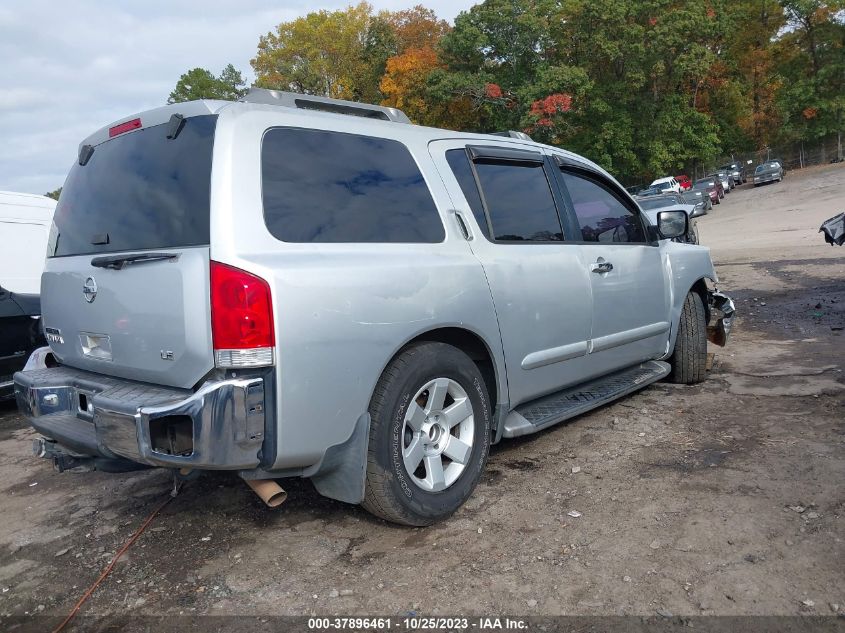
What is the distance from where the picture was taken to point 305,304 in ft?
8.61

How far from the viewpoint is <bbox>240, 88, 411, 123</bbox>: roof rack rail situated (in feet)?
10.5

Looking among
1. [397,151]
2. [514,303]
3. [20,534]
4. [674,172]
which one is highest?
[674,172]

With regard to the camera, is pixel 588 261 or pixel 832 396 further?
pixel 832 396

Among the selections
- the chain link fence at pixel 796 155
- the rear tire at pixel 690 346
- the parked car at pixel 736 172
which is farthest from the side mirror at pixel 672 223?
the chain link fence at pixel 796 155

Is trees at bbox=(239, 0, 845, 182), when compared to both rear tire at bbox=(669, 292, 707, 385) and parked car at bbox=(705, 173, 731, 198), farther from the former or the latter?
rear tire at bbox=(669, 292, 707, 385)

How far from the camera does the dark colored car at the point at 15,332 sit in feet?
20.0

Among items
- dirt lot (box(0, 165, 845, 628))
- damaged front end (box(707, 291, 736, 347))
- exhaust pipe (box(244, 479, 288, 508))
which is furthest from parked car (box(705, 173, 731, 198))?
exhaust pipe (box(244, 479, 288, 508))

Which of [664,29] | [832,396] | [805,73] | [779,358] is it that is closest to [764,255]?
[779,358]

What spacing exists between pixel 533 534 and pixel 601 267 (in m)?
1.88

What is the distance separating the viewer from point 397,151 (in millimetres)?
3342

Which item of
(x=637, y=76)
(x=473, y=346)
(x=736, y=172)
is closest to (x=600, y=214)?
(x=473, y=346)

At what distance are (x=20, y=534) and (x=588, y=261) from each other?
3.57 metres

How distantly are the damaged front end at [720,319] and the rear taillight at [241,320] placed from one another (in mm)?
4429

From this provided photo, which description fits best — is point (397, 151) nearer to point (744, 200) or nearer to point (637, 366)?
point (637, 366)
